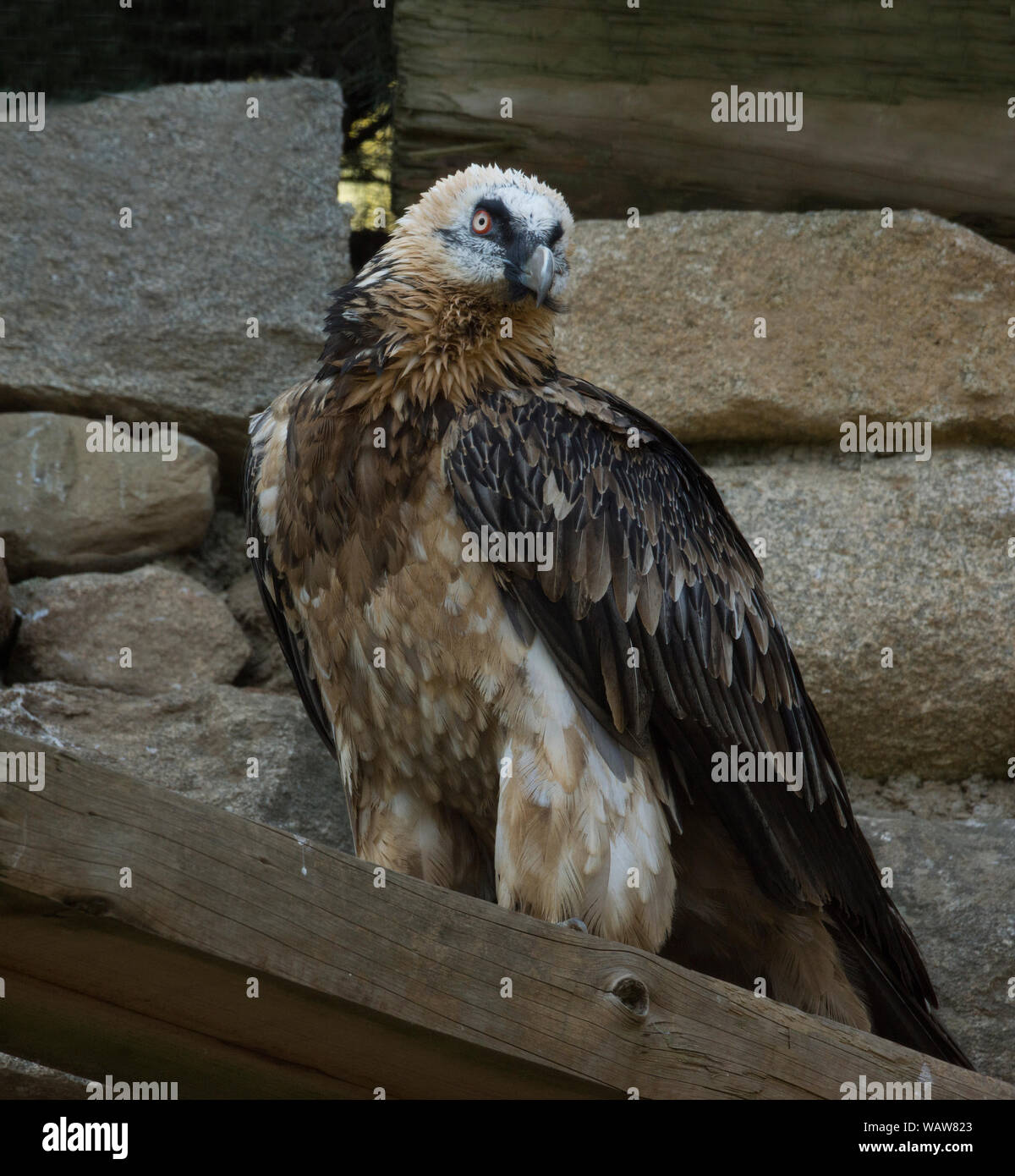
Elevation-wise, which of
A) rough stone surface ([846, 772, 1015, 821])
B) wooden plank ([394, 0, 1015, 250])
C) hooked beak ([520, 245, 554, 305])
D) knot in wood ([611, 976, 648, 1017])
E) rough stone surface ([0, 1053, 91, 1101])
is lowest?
rough stone surface ([0, 1053, 91, 1101])

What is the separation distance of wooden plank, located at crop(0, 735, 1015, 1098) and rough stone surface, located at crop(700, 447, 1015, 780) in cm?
162

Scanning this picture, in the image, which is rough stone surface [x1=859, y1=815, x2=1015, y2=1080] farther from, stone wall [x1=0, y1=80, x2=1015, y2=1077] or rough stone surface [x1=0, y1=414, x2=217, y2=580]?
rough stone surface [x1=0, y1=414, x2=217, y2=580]

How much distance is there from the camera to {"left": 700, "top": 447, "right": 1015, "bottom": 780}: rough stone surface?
4.21m

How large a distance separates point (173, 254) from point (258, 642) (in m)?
1.29

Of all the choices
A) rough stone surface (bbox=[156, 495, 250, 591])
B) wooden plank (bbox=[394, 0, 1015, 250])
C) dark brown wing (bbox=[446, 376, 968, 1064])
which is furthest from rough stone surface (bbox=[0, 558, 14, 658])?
wooden plank (bbox=[394, 0, 1015, 250])

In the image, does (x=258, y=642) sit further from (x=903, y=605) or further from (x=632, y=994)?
(x=632, y=994)

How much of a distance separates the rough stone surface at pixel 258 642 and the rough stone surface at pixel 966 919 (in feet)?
5.84

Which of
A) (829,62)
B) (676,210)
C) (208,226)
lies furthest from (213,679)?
(829,62)

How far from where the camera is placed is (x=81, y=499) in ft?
14.0

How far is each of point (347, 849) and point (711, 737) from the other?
4.10ft

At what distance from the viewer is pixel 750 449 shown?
4.61 meters

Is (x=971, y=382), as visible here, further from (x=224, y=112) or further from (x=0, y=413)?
(x=0, y=413)

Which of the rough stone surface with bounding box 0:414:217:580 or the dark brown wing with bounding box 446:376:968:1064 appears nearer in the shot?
the dark brown wing with bounding box 446:376:968:1064

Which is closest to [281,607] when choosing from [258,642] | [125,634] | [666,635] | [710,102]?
[125,634]
